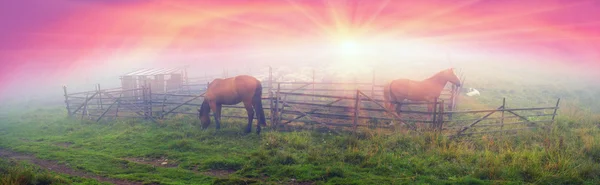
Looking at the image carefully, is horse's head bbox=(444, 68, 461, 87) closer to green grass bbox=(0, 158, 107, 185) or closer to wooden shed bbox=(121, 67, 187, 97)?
green grass bbox=(0, 158, 107, 185)

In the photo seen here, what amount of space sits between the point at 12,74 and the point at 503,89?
62.1m

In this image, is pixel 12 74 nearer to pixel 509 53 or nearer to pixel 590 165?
pixel 590 165

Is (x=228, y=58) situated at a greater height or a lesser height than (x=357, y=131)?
greater

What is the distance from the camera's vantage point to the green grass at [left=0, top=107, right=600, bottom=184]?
20.6ft

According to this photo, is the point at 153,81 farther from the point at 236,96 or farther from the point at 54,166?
the point at 54,166

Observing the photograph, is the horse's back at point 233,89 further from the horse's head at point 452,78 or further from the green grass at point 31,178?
the horse's head at point 452,78

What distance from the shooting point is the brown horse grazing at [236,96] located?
11.3 metres

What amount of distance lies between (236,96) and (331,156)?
5.36 m

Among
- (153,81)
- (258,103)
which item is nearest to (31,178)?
(258,103)

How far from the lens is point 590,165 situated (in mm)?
6344

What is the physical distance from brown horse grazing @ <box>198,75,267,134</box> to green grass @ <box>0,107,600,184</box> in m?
0.79

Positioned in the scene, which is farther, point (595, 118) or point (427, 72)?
point (427, 72)

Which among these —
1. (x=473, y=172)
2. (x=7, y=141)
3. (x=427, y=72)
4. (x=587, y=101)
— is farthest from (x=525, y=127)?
(x=427, y=72)

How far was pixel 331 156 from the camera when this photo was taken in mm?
7746
